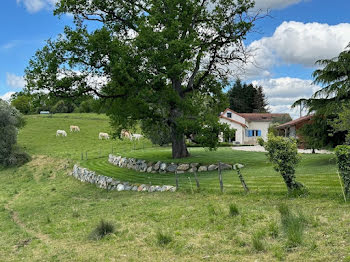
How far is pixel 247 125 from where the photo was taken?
198ft

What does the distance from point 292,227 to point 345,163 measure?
15.6 feet

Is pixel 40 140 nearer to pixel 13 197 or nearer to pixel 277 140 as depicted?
pixel 13 197

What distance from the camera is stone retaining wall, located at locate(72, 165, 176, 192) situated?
1902cm

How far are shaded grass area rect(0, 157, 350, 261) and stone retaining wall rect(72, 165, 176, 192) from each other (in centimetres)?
176

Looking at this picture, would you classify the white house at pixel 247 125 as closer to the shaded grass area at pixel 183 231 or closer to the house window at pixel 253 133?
the house window at pixel 253 133

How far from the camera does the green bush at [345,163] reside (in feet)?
37.0

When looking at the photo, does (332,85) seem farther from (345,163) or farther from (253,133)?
(253,133)

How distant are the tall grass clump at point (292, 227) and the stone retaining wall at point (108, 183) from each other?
30.9ft

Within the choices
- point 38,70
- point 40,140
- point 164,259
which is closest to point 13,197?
point 38,70

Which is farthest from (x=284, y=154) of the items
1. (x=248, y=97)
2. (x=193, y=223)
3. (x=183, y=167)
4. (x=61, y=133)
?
Answer: (x=248, y=97)

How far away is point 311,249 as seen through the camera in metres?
6.81

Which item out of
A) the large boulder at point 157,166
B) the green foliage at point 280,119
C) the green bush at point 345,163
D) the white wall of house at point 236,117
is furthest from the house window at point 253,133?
the green bush at point 345,163

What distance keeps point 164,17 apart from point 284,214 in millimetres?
16875

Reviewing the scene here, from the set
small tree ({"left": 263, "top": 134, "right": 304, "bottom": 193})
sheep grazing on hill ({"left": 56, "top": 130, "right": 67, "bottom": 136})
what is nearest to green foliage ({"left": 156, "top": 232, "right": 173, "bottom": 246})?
small tree ({"left": 263, "top": 134, "right": 304, "bottom": 193})
